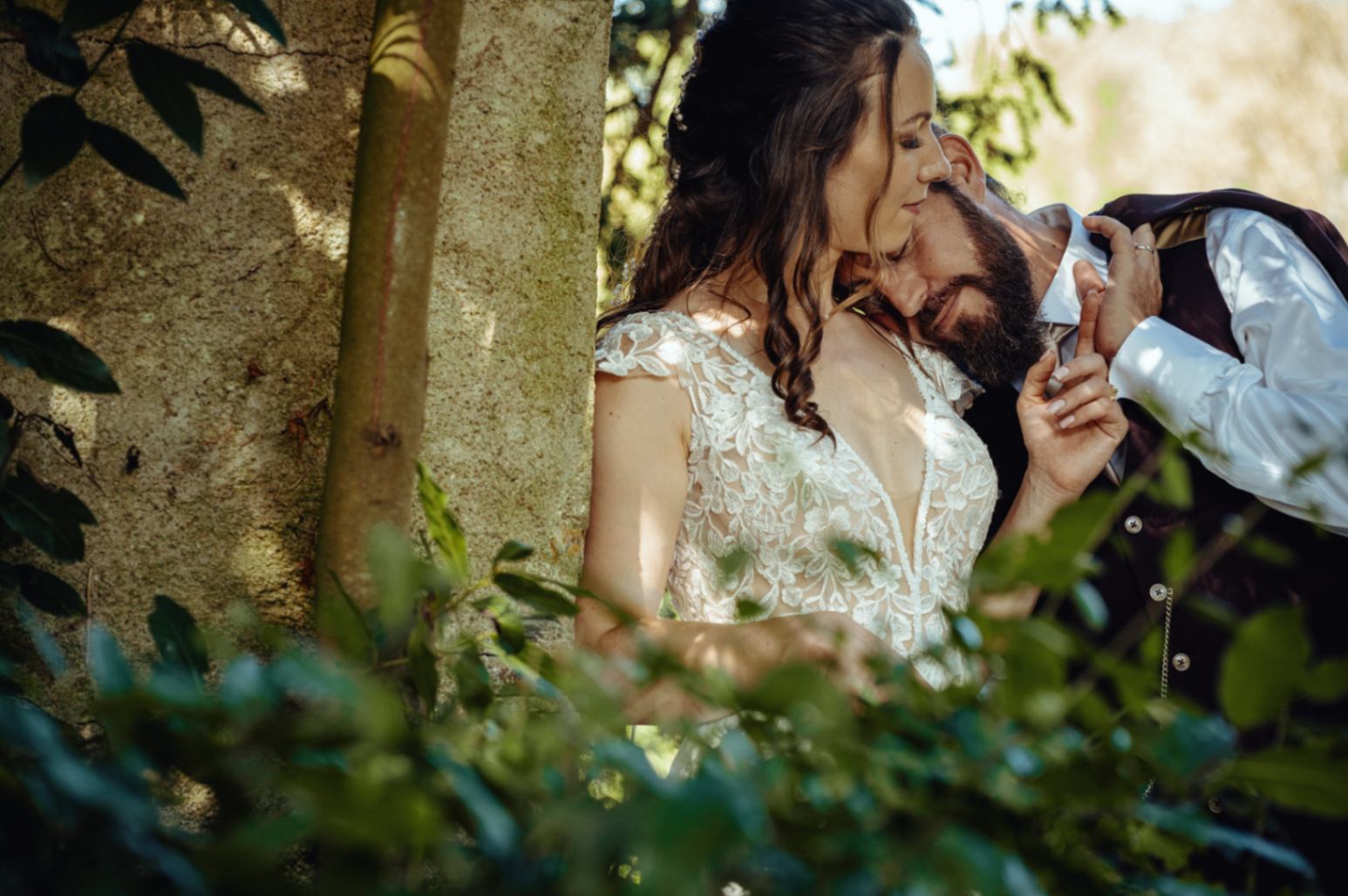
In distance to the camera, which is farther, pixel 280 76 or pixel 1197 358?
pixel 1197 358

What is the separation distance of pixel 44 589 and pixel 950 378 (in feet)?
6.63

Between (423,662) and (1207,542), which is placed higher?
(423,662)

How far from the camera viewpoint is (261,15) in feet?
3.32

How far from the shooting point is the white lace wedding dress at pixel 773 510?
214cm

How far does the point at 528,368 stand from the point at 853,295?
1.12m

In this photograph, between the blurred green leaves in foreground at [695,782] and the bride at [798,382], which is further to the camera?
the bride at [798,382]

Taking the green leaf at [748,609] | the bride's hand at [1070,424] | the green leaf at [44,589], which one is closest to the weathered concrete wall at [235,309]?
the green leaf at [44,589]

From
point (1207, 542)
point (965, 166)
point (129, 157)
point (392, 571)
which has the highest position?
point (965, 166)

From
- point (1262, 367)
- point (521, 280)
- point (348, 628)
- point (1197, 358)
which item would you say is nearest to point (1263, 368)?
point (1262, 367)

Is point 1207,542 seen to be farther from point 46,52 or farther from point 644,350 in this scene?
point 46,52

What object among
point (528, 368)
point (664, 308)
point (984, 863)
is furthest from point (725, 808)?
point (664, 308)

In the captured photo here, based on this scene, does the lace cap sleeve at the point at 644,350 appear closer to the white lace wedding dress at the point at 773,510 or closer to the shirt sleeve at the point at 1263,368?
the white lace wedding dress at the point at 773,510

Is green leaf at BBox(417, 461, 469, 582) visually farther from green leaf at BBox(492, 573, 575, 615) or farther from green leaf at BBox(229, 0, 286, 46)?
green leaf at BBox(229, 0, 286, 46)

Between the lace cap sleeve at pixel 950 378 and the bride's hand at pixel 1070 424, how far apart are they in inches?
8.5
